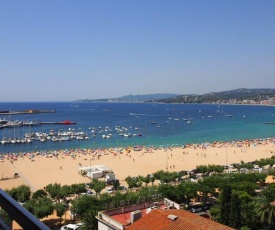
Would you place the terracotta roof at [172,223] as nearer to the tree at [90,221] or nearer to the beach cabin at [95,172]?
the tree at [90,221]

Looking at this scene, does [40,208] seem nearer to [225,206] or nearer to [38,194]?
[38,194]

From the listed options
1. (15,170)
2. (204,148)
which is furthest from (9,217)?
(204,148)

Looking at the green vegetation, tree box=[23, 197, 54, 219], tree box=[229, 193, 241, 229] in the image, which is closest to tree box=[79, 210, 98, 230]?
the green vegetation

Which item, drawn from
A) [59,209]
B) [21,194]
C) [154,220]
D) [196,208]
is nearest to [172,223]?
[154,220]

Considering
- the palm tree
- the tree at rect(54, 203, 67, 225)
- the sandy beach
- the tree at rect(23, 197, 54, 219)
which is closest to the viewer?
the palm tree

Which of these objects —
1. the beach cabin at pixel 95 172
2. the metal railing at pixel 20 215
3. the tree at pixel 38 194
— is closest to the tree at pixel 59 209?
the tree at pixel 38 194

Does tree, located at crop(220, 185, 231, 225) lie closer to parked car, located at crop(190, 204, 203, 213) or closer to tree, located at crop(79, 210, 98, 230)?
parked car, located at crop(190, 204, 203, 213)
